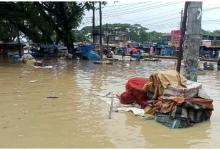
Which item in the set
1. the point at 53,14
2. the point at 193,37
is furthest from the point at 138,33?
the point at 193,37

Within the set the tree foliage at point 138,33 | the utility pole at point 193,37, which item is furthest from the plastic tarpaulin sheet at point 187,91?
the tree foliage at point 138,33

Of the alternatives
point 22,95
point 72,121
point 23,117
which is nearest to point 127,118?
point 72,121

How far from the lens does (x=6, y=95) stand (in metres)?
6.86

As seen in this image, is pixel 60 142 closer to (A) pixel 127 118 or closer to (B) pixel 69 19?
(A) pixel 127 118

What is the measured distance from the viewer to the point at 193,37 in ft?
19.7

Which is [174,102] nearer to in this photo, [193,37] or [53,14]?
[193,37]

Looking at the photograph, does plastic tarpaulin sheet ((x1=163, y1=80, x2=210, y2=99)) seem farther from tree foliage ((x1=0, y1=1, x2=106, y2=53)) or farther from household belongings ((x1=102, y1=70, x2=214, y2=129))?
tree foliage ((x1=0, y1=1, x2=106, y2=53))

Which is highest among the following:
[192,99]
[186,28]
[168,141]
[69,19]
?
[69,19]

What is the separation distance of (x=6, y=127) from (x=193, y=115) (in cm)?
421

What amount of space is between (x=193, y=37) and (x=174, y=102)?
238 centimetres

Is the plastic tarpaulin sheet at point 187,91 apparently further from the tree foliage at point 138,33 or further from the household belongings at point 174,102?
the tree foliage at point 138,33

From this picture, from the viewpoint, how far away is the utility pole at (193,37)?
593 centimetres

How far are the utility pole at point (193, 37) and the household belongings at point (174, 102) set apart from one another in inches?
36.9

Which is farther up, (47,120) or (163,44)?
(163,44)
